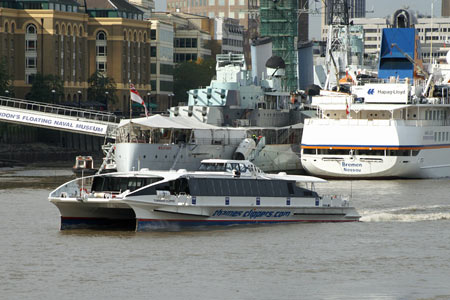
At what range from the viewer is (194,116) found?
10075 centimetres

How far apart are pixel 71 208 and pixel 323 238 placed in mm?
10094

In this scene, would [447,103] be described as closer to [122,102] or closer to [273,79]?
[273,79]

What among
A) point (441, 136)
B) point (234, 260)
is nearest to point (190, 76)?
point (441, 136)

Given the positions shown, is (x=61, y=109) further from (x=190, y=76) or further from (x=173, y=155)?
(x=190, y=76)

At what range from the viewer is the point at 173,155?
8906cm

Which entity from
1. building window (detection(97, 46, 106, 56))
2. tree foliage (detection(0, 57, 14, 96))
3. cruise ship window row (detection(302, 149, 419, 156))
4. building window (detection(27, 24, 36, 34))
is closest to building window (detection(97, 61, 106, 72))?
building window (detection(97, 46, 106, 56))

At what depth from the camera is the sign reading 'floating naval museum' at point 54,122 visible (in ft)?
336

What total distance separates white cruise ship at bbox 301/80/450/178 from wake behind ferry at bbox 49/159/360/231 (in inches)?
1347

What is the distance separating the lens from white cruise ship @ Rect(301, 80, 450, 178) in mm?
89562

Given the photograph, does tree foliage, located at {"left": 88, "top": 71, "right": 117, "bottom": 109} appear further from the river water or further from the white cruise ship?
the river water

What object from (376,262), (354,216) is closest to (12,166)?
(354,216)

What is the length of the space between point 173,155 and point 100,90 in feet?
232

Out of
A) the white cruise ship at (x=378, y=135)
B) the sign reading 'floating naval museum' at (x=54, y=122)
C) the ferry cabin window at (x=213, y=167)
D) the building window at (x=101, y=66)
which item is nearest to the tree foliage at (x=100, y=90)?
the building window at (x=101, y=66)

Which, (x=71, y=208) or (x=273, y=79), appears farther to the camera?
(x=273, y=79)
